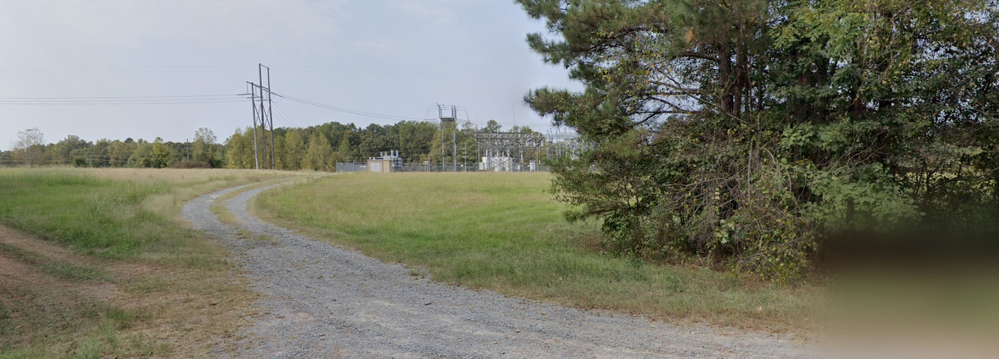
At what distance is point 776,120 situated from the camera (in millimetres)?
8844

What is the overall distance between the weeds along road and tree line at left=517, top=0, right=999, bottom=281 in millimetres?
2827

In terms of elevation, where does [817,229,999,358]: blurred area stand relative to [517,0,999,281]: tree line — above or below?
below

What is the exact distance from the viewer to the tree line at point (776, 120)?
7379 millimetres

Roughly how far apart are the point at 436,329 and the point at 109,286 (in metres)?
5.75

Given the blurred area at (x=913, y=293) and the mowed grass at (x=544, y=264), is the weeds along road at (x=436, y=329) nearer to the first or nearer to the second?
the mowed grass at (x=544, y=264)

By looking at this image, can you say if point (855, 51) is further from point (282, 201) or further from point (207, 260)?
point (282, 201)

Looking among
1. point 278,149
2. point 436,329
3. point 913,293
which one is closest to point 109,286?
point 436,329

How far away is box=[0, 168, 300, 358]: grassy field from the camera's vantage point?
5.54 m

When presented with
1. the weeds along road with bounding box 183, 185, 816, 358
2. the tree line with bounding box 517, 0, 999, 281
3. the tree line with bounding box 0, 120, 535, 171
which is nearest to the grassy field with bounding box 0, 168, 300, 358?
the weeds along road with bounding box 183, 185, 816, 358

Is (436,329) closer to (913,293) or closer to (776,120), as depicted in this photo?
(776,120)

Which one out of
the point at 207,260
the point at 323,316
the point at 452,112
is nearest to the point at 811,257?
the point at 323,316

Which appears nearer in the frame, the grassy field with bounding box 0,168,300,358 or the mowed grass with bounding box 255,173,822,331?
the grassy field with bounding box 0,168,300,358

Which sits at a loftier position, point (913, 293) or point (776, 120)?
point (776, 120)

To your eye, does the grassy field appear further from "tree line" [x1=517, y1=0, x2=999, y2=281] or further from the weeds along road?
"tree line" [x1=517, y1=0, x2=999, y2=281]
